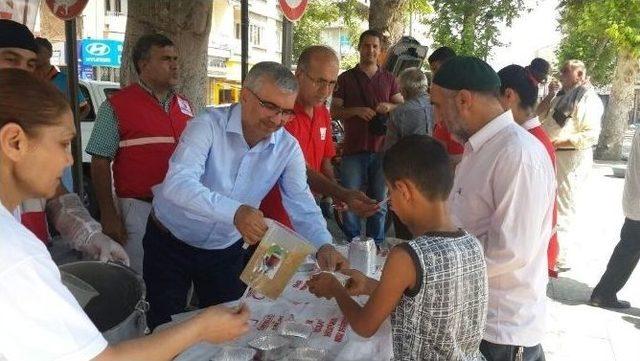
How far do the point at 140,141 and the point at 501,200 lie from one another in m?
1.91

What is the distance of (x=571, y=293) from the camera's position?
4746 mm

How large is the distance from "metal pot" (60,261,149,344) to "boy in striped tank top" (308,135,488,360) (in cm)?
73

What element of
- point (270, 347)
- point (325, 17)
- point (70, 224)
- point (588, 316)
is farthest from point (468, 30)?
point (270, 347)

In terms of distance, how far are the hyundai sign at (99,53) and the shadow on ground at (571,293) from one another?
705 inches

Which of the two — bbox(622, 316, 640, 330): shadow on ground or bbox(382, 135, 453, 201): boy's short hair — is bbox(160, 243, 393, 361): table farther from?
bbox(622, 316, 640, 330): shadow on ground

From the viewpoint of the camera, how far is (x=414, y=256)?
1453 millimetres

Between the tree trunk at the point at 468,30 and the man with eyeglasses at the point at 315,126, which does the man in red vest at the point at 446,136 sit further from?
the tree trunk at the point at 468,30

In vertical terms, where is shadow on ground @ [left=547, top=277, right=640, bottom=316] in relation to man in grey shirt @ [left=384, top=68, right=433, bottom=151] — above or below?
below

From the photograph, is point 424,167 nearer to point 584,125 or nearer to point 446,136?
point 446,136

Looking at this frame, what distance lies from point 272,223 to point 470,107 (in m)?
0.83

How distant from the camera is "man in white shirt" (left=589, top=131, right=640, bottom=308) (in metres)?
4.16

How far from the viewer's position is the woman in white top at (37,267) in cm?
91

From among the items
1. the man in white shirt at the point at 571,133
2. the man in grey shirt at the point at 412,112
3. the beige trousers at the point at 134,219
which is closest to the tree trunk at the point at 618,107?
the man in white shirt at the point at 571,133

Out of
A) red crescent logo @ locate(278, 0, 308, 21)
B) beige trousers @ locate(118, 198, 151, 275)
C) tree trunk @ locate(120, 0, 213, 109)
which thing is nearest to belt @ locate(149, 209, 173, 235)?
beige trousers @ locate(118, 198, 151, 275)
